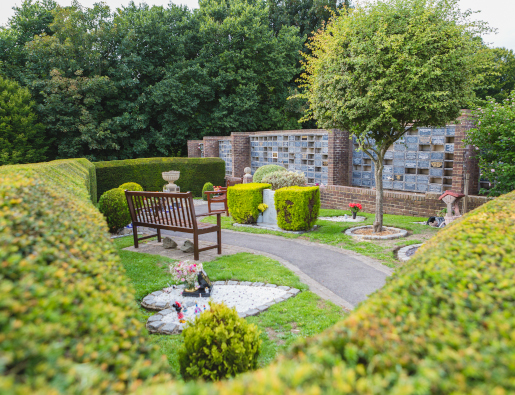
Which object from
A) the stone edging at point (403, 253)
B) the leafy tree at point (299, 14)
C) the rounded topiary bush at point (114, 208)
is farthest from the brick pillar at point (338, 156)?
the leafy tree at point (299, 14)

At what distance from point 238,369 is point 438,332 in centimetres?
178

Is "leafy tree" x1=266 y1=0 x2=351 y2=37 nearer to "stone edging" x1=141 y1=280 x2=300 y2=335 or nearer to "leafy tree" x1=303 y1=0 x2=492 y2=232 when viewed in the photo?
"leafy tree" x1=303 y1=0 x2=492 y2=232

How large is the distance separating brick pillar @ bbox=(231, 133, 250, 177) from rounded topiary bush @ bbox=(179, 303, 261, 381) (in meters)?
15.4

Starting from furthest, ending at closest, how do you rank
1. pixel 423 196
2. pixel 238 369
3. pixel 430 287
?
pixel 423 196
pixel 238 369
pixel 430 287

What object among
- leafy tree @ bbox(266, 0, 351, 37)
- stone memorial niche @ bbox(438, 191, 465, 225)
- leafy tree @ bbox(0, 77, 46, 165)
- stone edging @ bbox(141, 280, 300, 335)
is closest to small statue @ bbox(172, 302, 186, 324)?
stone edging @ bbox(141, 280, 300, 335)

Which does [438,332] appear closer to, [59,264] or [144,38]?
[59,264]

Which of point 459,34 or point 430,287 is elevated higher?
point 459,34

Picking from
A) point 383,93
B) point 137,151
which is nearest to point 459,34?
point 383,93

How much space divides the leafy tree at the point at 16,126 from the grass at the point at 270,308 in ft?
52.0

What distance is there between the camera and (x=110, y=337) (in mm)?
1224

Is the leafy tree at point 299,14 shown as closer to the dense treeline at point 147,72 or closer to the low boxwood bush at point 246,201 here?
the dense treeline at point 147,72

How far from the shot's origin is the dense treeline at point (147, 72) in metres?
20.2

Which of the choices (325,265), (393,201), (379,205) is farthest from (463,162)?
(325,265)

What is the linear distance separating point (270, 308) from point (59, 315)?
3.27m
